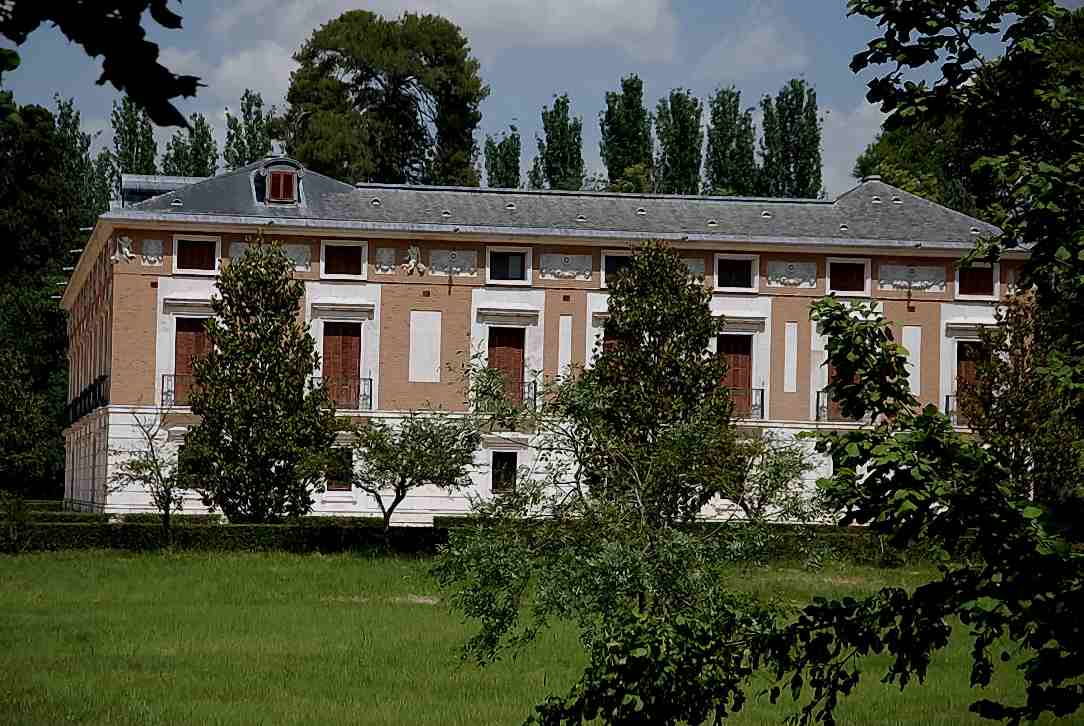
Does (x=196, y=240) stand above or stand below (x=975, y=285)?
above

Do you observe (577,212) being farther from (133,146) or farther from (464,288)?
(133,146)

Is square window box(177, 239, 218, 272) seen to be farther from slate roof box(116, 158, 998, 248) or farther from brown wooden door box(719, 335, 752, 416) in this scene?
brown wooden door box(719, 335, 752, 416)

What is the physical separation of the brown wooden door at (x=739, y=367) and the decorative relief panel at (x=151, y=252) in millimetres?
14257

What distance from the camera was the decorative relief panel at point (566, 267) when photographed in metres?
39.0

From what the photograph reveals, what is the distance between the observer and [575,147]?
191 ft

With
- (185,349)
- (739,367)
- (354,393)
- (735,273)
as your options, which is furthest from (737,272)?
(185,349)

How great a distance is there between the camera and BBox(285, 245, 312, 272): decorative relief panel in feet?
124

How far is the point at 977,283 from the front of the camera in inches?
1560

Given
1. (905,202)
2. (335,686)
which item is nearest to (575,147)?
(905,202)

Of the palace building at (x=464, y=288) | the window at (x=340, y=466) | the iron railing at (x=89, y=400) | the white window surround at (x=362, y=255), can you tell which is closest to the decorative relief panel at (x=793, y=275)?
the palace building at (x=464, y=288)

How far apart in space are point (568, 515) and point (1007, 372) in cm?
2153

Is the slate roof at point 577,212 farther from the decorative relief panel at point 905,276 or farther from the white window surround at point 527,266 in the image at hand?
the decorative relief panel at point 905,276

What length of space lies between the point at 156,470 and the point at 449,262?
1011 centimetres

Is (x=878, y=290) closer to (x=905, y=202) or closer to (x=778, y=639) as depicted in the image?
(x=905, y=202)
